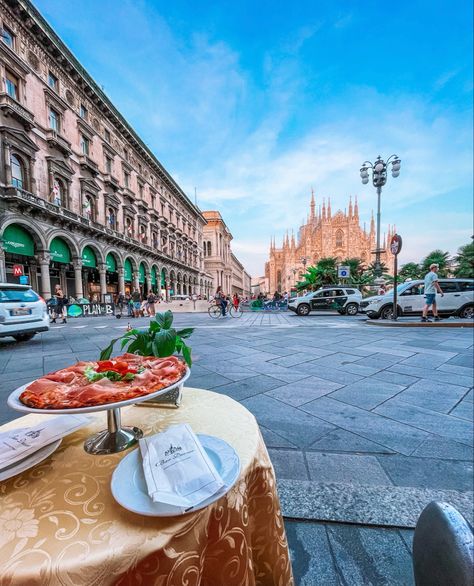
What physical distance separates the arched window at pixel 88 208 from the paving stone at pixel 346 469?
23.4 meters

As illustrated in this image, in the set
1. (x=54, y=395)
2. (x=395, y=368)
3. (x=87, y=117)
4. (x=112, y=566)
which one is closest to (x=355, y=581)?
(x=112, y=566)

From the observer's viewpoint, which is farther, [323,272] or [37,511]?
[323,272]

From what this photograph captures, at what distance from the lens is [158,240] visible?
33.5 m

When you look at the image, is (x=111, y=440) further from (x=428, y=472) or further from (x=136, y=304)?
(x=136, y=304)

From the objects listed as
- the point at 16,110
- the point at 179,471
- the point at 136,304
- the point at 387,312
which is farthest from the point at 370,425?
the point at 16,110

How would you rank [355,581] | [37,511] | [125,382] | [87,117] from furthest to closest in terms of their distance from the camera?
[87,117], [355,581], [125,382], [37,511]

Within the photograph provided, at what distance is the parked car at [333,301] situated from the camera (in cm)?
1375

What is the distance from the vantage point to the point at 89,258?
21203 mm

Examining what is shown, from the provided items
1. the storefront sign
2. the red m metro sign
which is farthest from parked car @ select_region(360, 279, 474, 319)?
the red m metro sign

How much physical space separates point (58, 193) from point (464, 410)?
2253cm

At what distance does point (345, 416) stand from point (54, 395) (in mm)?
2423

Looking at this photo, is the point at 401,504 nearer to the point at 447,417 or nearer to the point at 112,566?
the point at 447,417

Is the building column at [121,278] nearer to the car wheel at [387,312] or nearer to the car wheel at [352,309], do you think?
the car wheel at [352,309]

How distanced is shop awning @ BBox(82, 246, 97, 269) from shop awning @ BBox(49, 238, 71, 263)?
→ 4.03 ft
